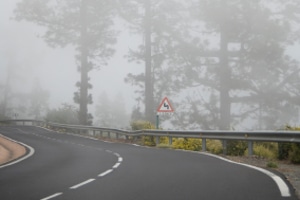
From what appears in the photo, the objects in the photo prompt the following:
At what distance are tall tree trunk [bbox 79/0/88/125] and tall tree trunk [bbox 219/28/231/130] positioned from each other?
1285 centimetres

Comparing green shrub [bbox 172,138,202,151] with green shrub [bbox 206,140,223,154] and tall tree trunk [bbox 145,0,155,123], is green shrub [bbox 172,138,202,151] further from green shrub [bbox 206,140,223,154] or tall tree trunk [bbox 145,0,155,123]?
tall tree trunk [bbox 145,0,155,123]

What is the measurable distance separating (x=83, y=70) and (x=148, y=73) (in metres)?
7.09

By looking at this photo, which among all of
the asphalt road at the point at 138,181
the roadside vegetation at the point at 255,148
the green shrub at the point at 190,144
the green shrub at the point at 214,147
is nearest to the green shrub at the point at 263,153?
the roadside vegetation at the point at 255,148

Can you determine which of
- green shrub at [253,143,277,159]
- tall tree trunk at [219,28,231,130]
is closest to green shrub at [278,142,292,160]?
green shrub at [253,143,277,159]

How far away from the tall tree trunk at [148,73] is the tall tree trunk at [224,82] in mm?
6164

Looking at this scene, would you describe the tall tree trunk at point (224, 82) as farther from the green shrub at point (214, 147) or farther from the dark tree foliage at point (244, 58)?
the green shrub at point (214, 147)

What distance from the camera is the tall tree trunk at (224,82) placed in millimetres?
28953

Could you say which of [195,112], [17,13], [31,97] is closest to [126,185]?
[195,112]

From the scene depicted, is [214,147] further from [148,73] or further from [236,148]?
[148,73]

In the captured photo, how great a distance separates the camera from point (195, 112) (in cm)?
3291

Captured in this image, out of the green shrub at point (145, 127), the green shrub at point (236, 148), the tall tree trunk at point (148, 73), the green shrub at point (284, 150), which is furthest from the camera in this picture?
the tall tree trunk at point (148, 73)

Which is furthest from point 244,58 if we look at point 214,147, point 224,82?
point 214,147

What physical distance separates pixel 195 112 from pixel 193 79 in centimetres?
305

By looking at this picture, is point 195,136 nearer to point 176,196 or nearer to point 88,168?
point 88,168
